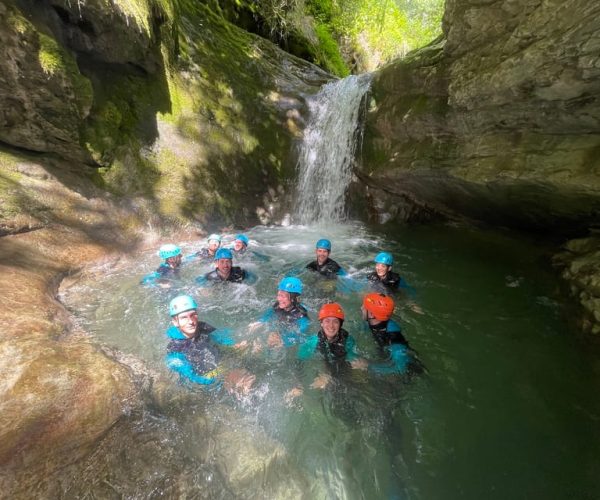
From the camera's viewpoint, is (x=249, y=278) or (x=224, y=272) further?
(x=249, y=278)

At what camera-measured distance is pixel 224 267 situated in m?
6.04

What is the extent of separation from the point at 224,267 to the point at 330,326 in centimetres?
256

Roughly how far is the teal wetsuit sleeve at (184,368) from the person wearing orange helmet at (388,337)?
6.28 ft

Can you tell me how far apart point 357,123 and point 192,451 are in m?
9.17

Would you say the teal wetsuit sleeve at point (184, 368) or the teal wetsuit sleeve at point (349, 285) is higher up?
the teal wetsuit sleeve at point (184, 368)

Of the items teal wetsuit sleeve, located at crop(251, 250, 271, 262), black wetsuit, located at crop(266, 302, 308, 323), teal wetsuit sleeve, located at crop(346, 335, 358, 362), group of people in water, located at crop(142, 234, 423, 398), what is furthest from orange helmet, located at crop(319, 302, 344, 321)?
teal wetsuit sleeve, located at crop(251, 250, 271, 262)

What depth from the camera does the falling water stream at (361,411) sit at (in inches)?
113

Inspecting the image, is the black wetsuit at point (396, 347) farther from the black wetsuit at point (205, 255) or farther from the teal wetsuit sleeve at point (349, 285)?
the black wetsuit at point (205, 255)

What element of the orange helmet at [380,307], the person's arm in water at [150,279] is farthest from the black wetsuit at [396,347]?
the person's arm in water at [150,279]

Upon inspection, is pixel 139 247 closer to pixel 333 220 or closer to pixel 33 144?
pixel 33 144

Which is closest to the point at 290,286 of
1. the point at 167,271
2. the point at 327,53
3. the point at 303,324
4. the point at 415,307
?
the point at 303,324

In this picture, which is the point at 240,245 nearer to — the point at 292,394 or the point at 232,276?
the point at 232,276

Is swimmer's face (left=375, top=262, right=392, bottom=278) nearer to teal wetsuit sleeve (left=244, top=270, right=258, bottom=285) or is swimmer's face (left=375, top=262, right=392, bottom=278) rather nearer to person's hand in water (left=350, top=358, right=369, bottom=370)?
person's hand in water (left=350, top=358, right=369, bottom=370)

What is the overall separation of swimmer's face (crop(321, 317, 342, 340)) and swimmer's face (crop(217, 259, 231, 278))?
8.01 feet
